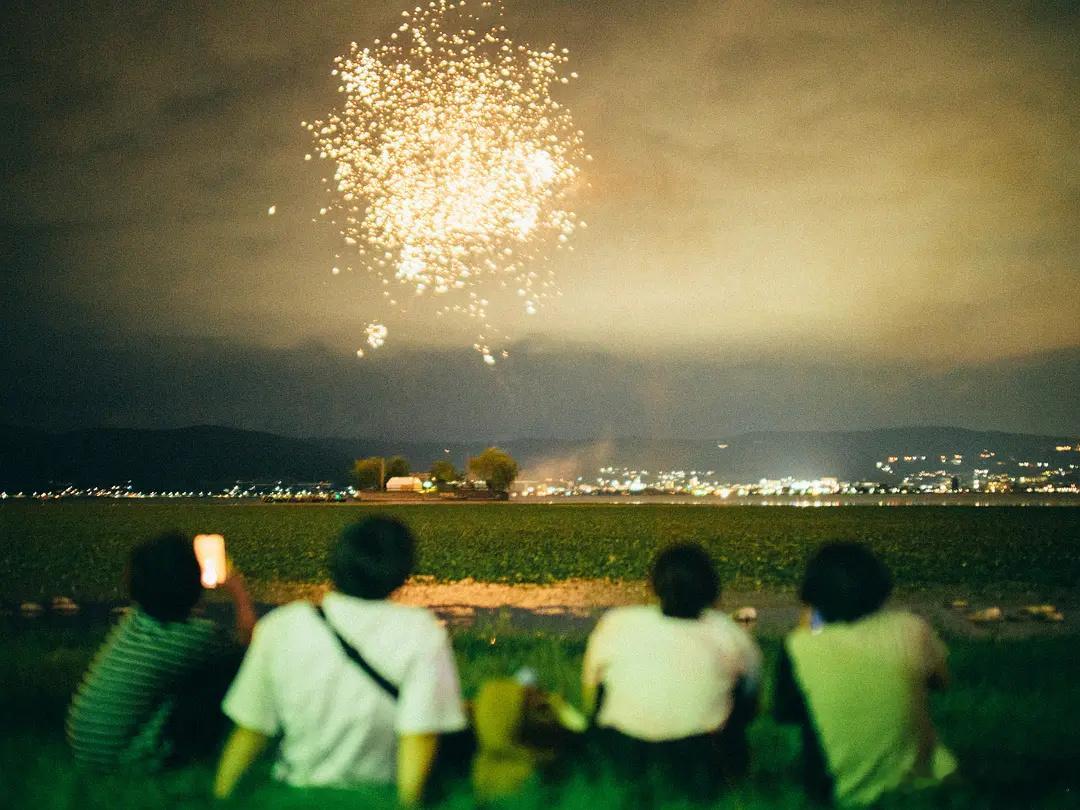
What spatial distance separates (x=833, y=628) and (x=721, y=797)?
1.02 metres

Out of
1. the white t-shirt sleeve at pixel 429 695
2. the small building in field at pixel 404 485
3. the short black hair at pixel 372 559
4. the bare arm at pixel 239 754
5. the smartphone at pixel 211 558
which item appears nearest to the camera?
the white t-shirt sleeve at pixel 429 695

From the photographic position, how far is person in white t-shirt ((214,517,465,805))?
12.6 feet

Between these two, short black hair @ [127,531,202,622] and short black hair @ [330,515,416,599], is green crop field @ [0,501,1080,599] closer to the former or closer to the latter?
short black hair @ [127,531,202,622]

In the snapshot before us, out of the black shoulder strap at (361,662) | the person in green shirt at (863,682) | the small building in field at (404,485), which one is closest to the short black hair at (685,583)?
the person in green shirt at (863,682)

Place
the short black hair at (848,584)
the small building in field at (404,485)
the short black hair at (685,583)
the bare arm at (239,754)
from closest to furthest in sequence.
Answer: the bare arm at (239,754)
the short black hair at (848,584)
the short black hair at (685,583)
the small building in field at (404,485)

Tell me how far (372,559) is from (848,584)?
2.10 m

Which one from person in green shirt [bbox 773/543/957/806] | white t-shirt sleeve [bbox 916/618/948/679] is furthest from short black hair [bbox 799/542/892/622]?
white t-shirt sleeve [bbox 916/618/948/679]

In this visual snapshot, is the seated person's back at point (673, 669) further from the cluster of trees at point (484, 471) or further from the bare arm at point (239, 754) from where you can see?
the cluster of trees at point (484, 471)

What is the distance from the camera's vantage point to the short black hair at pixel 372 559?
12.8 ft

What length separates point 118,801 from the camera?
4504 millimetres

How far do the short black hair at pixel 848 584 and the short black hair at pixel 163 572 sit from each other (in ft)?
9.63

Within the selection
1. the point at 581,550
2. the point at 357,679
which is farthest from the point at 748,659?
the point at 581,550

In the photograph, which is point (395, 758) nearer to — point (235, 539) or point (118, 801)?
point (118, 801)

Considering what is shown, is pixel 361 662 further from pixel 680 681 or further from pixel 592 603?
pixel 592 603
